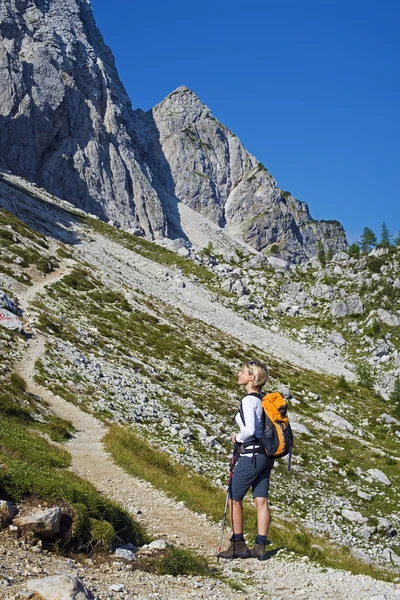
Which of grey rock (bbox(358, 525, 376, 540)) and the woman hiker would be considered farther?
grey rock (bbox(358, 525, 376, 540))

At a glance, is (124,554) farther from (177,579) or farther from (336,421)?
(336,421)

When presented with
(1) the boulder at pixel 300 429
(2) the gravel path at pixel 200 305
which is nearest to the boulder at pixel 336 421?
(1) the boulder at pixel 300 429

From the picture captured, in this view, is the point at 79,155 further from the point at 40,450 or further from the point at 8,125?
the point at 40,450

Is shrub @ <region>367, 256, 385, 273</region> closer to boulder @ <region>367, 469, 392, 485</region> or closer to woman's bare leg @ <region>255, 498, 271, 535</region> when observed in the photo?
boulder @ <region>367, 469, 392, 485</region>

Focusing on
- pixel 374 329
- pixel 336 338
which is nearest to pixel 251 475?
pixel 336 338

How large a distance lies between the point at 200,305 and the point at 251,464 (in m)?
70.3

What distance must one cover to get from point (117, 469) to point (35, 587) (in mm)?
10452

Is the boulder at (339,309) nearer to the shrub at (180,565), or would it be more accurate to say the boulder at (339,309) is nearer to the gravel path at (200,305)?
the gravel path at (200,305)

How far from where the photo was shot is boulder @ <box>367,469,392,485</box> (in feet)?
93.5

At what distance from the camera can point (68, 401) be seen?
961 inches

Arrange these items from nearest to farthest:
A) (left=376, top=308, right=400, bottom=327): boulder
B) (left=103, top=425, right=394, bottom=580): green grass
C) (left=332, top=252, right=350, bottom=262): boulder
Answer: (left=103, top=425, right=394, bottom=580): green grass
(left=376, top=308, right=400, bottom=327): boulder
(left=332, top=252, right=350, bottom=262): boulder

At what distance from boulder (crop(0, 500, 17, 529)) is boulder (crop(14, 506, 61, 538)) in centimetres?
13

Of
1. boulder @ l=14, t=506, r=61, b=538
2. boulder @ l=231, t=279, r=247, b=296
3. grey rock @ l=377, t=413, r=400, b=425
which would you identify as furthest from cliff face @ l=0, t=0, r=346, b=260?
boulder @ l=14, t=506, r=61, b=538

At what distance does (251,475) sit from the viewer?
31.3 feet
